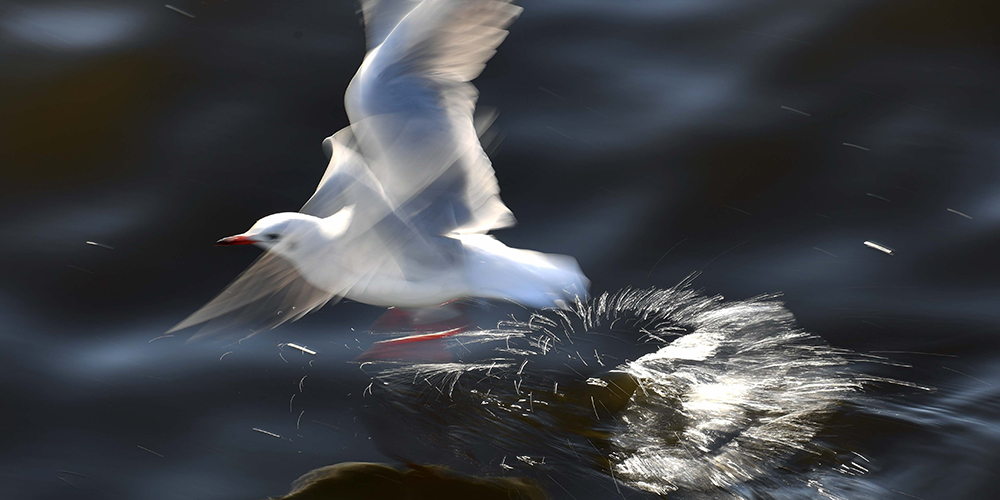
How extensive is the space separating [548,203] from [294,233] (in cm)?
103

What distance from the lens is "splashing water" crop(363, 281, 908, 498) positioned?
2105mm

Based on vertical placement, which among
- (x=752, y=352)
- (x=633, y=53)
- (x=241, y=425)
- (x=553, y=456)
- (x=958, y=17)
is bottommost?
(x=241, y=425)

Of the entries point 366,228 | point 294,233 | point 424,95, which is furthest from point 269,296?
point 424,95

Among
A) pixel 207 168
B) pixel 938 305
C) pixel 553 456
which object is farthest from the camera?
pixel 207 168

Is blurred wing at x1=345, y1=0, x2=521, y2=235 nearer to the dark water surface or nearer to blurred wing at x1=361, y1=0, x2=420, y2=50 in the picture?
blurred wing at x1=361, y1=0, x2=420, y2=50

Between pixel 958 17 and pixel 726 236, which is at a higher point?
pixel 958 17

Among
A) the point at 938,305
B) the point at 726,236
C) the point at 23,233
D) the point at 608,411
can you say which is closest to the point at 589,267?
the point at 726,236

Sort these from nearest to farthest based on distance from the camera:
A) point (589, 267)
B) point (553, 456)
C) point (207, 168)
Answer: point (553, 456) < point (589, 267) < point (207, 168)

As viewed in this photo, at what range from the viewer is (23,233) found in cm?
292

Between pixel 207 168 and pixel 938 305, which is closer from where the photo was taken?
pixel 938 305

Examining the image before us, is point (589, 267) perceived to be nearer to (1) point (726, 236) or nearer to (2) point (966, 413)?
(1) point (726, 236)

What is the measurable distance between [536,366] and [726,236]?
0.83 meters

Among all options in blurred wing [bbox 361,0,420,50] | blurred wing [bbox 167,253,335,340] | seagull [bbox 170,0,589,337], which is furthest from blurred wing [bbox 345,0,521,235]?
blurred wing [bbox 167,253,335,340]

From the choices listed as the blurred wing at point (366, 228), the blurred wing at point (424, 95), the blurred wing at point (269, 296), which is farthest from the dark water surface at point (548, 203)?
the blurred wing at point (424, 95)
